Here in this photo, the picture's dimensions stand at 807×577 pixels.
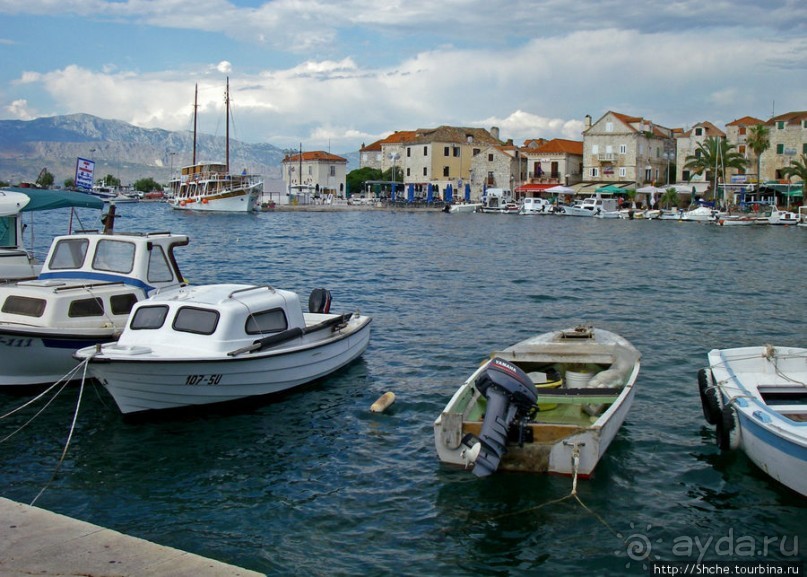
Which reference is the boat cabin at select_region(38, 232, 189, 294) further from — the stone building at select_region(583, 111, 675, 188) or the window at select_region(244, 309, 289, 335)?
the stone building at select_region(583, 111, 675, 188)

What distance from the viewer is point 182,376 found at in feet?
45.8

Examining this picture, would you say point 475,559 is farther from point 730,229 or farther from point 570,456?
point 730,229

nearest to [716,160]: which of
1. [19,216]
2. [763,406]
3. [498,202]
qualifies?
[498,202]

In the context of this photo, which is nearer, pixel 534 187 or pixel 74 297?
pixel 74 297

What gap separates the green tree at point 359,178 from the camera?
444 ft

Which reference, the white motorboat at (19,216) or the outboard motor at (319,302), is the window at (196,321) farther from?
the white motorboat at (19,216)

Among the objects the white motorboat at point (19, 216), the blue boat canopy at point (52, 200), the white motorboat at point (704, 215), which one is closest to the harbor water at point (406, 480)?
the white motorboat at point (19, 216)

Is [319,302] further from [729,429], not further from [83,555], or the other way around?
[83,555]

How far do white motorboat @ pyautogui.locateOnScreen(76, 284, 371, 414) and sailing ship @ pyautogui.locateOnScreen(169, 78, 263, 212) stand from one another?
272 feet

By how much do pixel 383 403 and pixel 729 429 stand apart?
20.2 feet

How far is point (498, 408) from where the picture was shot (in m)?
11.2

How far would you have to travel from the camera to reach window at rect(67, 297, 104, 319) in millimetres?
15758

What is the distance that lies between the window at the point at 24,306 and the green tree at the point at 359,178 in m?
119

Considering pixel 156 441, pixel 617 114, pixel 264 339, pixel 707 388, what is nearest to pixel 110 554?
pixel 156 441
